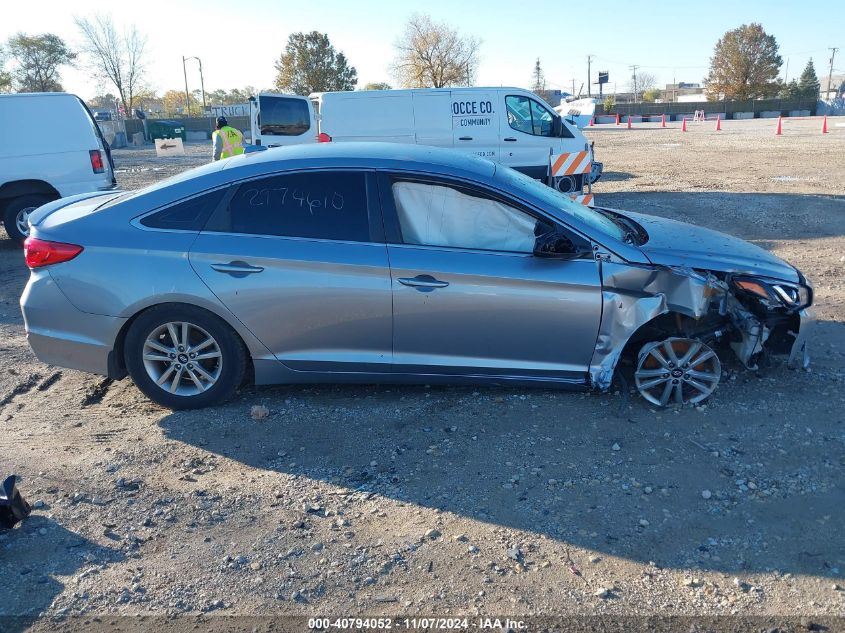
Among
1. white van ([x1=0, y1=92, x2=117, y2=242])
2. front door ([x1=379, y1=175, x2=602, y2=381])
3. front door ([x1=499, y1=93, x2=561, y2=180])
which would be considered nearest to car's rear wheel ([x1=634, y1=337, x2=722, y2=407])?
front door ([x1=379, y1=175, x2=602, y2=381])

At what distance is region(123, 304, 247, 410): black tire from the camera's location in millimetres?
4332

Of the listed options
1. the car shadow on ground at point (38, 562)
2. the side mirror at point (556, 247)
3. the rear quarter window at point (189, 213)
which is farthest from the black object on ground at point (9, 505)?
the side mirror at point (556, 247)

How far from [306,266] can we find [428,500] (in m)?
1.65

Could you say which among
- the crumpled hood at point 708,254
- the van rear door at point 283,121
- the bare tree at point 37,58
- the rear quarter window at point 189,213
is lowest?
the crumpled hood at point 708,254

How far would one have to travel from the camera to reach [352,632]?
8.79 feet

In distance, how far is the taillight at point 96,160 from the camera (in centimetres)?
1052

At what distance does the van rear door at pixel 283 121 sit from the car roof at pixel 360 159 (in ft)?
36.5

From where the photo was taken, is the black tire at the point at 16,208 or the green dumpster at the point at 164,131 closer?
the black tire at the point at 16,208

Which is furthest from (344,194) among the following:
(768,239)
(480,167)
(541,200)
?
(768,239)

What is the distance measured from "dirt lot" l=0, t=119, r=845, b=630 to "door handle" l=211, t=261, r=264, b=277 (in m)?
0.95

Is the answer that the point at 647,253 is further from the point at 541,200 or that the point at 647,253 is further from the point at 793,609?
the point at 793,609

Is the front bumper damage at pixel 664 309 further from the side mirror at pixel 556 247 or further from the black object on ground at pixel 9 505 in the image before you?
the black object on ground at pixel 9 505

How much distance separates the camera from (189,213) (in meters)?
4.41

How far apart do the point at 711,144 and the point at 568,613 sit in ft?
89.0
